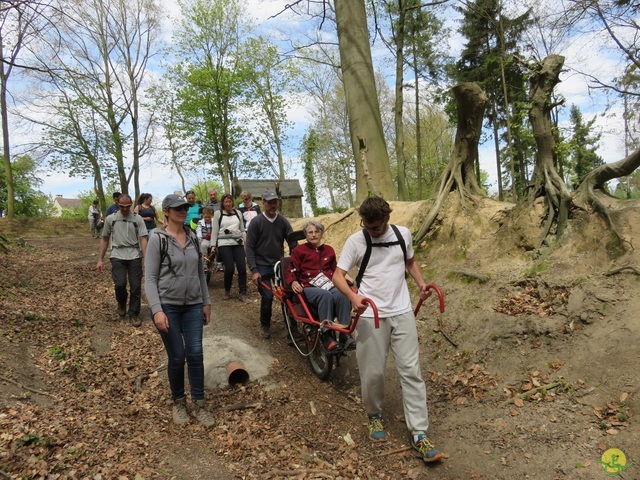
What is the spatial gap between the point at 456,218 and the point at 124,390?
222 inches

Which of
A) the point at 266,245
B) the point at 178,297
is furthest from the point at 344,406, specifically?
the point at 266,245

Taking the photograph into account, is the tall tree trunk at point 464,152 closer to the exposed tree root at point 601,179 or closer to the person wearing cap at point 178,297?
the exposed tree root at point 601,179

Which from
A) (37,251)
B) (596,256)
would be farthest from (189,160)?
(596,256)

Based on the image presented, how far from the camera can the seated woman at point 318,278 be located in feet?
15.0

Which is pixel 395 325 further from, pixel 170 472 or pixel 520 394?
pixel 170 472

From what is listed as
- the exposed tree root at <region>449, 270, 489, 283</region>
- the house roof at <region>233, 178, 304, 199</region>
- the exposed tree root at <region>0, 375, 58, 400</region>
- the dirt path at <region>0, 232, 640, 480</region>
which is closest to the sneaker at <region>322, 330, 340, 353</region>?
the dirt path at <region>0, 232, 640, 480</region>

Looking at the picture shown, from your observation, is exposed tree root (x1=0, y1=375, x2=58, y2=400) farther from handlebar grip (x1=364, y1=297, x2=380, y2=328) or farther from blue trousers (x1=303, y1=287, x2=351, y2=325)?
handlebar grip (x1=364, y1=297, x2=380, y2=328)

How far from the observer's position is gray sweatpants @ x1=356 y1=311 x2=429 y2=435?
3492 mm

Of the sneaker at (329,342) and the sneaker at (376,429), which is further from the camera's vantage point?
the sneaker at (329,342)

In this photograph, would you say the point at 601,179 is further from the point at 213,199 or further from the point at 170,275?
the point at 213,199

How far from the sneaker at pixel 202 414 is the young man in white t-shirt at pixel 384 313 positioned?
151 cm

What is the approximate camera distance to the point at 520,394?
389 cm

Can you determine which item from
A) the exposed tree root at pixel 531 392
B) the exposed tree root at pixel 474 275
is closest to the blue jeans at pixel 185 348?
the exposed tree root at pixel 531 392

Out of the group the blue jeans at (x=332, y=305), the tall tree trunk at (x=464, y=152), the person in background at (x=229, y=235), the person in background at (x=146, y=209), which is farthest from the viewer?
the person in background at (x=146, y=209)
